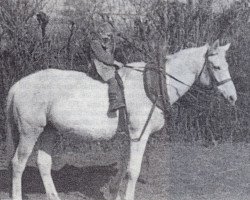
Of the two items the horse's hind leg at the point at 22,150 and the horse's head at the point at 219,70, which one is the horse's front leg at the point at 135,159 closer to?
the horse's head at the point at 219,70

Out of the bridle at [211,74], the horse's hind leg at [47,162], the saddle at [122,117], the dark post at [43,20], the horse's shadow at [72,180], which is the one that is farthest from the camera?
the dark post at [43,20]

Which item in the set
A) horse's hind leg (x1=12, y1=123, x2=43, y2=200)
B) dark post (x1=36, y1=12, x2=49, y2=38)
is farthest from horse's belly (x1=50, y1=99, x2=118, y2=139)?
dark post (x1=36, y1=12, x2=49, y2=38)

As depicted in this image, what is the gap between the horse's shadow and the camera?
784cm

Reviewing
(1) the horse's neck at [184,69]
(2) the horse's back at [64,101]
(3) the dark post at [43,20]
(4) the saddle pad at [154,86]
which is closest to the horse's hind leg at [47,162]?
(2) the horse's back at [64,101]

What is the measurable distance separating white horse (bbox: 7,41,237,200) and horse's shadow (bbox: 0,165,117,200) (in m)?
0.84

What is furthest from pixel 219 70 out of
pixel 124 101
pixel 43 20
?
pixel 43 20

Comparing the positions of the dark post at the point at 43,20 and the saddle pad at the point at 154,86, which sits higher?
the dark post at the point at 43,20

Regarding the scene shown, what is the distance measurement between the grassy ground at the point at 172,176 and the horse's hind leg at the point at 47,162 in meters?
0.39

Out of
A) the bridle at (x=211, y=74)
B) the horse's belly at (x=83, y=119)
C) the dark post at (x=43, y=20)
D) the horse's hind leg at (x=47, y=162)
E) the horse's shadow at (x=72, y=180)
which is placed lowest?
the horse's shadow at (x=72, y=180)

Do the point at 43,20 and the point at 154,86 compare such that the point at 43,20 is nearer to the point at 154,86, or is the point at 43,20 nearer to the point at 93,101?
the point at 93,101

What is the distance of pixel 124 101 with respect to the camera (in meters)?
6.64

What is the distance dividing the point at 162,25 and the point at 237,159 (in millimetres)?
3056

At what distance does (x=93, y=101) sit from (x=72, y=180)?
2094 millimetres

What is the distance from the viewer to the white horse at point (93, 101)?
21.9ft
